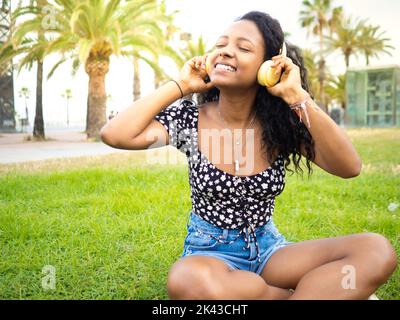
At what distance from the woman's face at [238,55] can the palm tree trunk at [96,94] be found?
43.0ft

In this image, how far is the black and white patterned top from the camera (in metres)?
2.08

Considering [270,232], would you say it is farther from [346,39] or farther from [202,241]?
[346,39]

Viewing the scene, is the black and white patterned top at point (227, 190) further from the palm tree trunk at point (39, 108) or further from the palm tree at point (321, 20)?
the palm tree at point (321, 20)

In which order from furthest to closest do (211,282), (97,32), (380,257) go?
(97,32), (380,257), (211,282)

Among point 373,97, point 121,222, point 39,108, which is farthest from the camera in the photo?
point 373,97

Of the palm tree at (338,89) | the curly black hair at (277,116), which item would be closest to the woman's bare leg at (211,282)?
the curly black hair at (277,116)

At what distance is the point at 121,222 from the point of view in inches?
151

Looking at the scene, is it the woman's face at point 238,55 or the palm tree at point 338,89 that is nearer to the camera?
the woman's face at point 238,55

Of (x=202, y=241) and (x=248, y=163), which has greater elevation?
(x=248, y=163)

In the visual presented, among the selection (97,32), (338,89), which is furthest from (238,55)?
(338,89)

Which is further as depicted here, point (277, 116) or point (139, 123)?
point (277, 116)

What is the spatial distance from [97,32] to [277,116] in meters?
12.4

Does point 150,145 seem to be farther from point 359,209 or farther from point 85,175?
point 85,175

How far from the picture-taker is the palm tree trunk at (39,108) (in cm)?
1600
